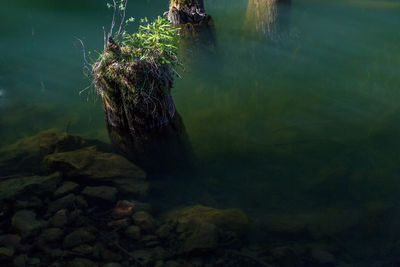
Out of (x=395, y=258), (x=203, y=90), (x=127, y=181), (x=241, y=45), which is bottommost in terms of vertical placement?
(x=395, y=258)

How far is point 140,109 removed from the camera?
5637 millimetres

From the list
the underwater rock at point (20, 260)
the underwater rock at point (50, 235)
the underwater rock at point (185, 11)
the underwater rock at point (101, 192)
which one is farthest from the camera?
the underwater rock at point (185, 11)

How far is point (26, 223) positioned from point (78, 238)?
0.66 metres

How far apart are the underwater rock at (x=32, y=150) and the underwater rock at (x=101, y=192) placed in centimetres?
107

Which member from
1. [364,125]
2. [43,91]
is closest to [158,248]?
[364,125]

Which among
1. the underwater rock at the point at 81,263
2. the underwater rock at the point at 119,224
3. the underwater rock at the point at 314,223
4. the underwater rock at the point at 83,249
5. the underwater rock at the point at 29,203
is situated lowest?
the underwater rock at the point at 314,223

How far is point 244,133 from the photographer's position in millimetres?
6219

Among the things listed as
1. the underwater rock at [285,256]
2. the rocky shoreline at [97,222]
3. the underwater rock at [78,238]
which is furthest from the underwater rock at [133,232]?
the underwater rock at [285,256]

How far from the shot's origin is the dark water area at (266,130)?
4.14 metres

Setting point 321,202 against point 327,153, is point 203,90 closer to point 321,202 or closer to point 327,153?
point 327,153

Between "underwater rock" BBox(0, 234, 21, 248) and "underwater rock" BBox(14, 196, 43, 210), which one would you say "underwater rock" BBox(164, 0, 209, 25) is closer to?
"underwater rock" BBox(14, 196, 43, 210)

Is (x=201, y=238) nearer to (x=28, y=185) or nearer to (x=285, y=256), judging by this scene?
(x=285, y=256)

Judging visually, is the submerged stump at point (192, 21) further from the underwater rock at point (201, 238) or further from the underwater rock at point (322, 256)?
the underwater rock at point (322, 256)

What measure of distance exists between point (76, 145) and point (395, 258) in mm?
4717
